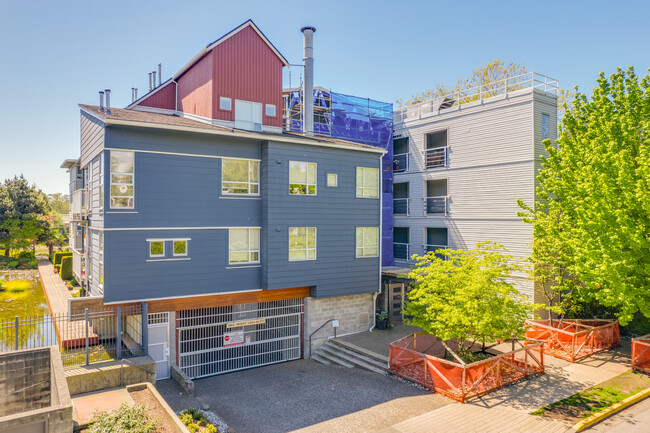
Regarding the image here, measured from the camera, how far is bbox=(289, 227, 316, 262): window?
19000 mm

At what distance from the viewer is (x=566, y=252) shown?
18969 mm

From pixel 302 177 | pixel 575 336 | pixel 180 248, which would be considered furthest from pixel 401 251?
pixel 180 248

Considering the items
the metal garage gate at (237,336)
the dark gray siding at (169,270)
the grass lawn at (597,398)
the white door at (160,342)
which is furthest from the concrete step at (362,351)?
the white door at (160,342)

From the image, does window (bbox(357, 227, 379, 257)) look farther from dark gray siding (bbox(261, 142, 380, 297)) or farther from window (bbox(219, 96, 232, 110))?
window (bbox(219, 96, 232, 110))

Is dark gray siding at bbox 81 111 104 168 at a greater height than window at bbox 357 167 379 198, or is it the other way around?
dark gray siding at bbox 81 111 104 168

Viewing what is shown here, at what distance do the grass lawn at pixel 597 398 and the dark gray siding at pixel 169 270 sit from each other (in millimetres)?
11954

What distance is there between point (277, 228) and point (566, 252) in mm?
13072

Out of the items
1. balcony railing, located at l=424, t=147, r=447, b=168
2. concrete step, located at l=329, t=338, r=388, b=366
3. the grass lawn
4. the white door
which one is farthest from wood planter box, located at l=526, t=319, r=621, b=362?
the white door

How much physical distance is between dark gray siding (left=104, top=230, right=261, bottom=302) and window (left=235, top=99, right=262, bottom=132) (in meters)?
5.44

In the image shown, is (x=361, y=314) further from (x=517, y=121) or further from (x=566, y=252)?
(x=517, y=121)

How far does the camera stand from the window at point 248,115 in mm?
19734

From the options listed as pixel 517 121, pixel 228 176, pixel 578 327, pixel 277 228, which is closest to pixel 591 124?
pixel 517 121

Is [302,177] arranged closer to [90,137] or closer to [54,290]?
[90,137]

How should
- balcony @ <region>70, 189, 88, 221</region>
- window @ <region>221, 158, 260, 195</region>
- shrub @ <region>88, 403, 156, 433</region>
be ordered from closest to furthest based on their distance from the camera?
1. shrub @ <region>88, 403, 156, 433</region>
2. window @ <region>221, 158, 260, 195</region>
3. balcony @ <region>70, 189, 88, 221</region>
